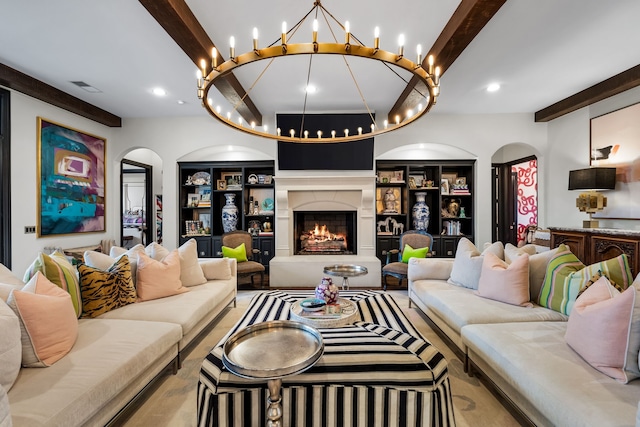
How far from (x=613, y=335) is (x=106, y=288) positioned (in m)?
3.05

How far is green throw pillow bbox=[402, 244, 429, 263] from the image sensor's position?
4.10 metres

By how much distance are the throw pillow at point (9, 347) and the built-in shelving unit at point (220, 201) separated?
150 inches

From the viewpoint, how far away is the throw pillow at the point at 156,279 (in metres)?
2.49

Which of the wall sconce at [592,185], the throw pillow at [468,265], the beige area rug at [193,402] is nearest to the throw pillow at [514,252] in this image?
the throw pillow at [468,265]

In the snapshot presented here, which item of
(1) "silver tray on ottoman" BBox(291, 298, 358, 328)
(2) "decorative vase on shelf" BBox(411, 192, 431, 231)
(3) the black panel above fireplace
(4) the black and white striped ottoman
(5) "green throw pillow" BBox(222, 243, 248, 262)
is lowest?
(4) the black and white striped ottoman

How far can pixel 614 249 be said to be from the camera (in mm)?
3219

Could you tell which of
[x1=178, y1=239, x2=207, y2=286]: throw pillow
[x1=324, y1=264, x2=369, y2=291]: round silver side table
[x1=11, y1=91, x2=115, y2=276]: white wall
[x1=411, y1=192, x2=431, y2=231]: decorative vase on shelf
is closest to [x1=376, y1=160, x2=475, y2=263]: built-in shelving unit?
[x1=411, y1=192, x2=431, y2=231]: decorative vase on shelf

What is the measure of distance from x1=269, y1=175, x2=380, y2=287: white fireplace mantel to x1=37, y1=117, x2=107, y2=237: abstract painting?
270 cm

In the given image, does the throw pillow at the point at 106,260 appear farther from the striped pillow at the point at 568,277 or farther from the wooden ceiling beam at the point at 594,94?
the wooden ceiling beam at the point at 594,94

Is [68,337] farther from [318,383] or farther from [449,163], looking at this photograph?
[449,163]

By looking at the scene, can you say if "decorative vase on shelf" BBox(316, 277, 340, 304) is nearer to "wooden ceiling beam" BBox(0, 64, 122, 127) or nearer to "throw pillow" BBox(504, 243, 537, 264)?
"throw pillow" BBox(504, 243, 537, 264)

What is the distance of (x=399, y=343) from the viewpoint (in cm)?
165

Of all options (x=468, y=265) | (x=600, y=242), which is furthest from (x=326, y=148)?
(x=600, y=242)

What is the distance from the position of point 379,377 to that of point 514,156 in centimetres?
591
